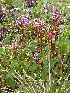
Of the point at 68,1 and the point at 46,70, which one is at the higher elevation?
the point at 68,1

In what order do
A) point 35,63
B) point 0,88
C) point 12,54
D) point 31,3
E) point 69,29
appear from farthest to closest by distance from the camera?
point 31,3
point 69,29
point 12,54
point 35,63
point 0,88

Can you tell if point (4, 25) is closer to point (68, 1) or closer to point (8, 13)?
point (8, 13)

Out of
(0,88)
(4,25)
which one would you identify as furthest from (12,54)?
(4,25)

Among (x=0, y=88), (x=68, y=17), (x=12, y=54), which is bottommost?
(x=0, y=88)

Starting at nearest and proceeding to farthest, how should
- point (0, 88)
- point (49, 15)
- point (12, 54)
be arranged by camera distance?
point (0, 88), point (12, 54), point (49, 15)

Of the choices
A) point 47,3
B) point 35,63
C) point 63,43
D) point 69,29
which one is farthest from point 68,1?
point 35,63

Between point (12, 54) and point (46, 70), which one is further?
point (12, 54)

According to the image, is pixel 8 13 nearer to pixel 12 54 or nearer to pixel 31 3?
pixel 31 3

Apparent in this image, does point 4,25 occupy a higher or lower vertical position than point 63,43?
higher

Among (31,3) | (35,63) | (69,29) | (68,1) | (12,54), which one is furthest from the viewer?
(68,1)
